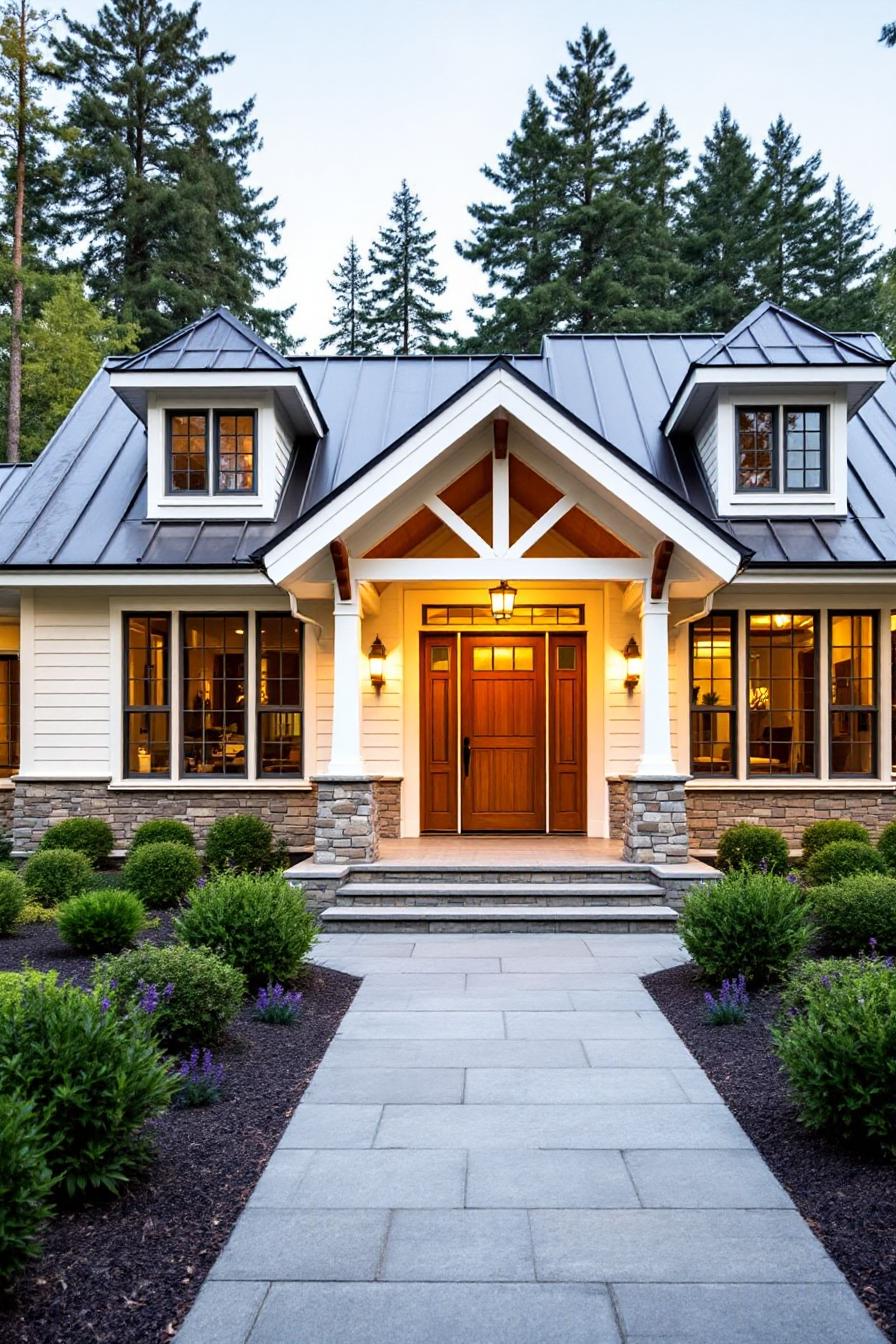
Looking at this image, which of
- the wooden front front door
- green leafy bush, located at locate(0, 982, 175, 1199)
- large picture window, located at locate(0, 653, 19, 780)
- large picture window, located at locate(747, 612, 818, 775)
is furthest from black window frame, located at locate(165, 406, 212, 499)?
green leafy bush, located at locate(0, 982, 175, 1199)

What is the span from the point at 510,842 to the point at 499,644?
2396 millimetres

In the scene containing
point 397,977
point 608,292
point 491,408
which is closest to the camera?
point 397,977

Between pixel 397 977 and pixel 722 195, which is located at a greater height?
pixel 722 195

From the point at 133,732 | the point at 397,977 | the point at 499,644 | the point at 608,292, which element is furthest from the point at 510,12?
the point at 397,977

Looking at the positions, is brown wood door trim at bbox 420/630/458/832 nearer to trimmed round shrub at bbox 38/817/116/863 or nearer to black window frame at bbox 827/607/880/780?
trimmed round shrub at bbox 38/817/116/863

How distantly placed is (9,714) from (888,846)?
10.5 metres

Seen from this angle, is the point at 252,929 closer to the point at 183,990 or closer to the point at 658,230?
the point at 183,990

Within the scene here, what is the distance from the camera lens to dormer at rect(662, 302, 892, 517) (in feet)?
36.3

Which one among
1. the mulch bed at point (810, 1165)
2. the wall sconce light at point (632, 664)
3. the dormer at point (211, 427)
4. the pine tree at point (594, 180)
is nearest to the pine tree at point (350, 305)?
the pine tree at point (594, 180)

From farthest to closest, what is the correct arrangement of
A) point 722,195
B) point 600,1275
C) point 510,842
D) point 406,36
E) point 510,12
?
point 722,195 → point 406,36 → point 510,12 → point 510,842 → point 600,1275

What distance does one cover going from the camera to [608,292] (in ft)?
78.7

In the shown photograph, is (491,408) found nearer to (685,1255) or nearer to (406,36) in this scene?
(685,1255)

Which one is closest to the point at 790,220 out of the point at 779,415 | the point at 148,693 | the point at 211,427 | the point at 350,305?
the point at 350,305

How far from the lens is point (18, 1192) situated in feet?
9.59
